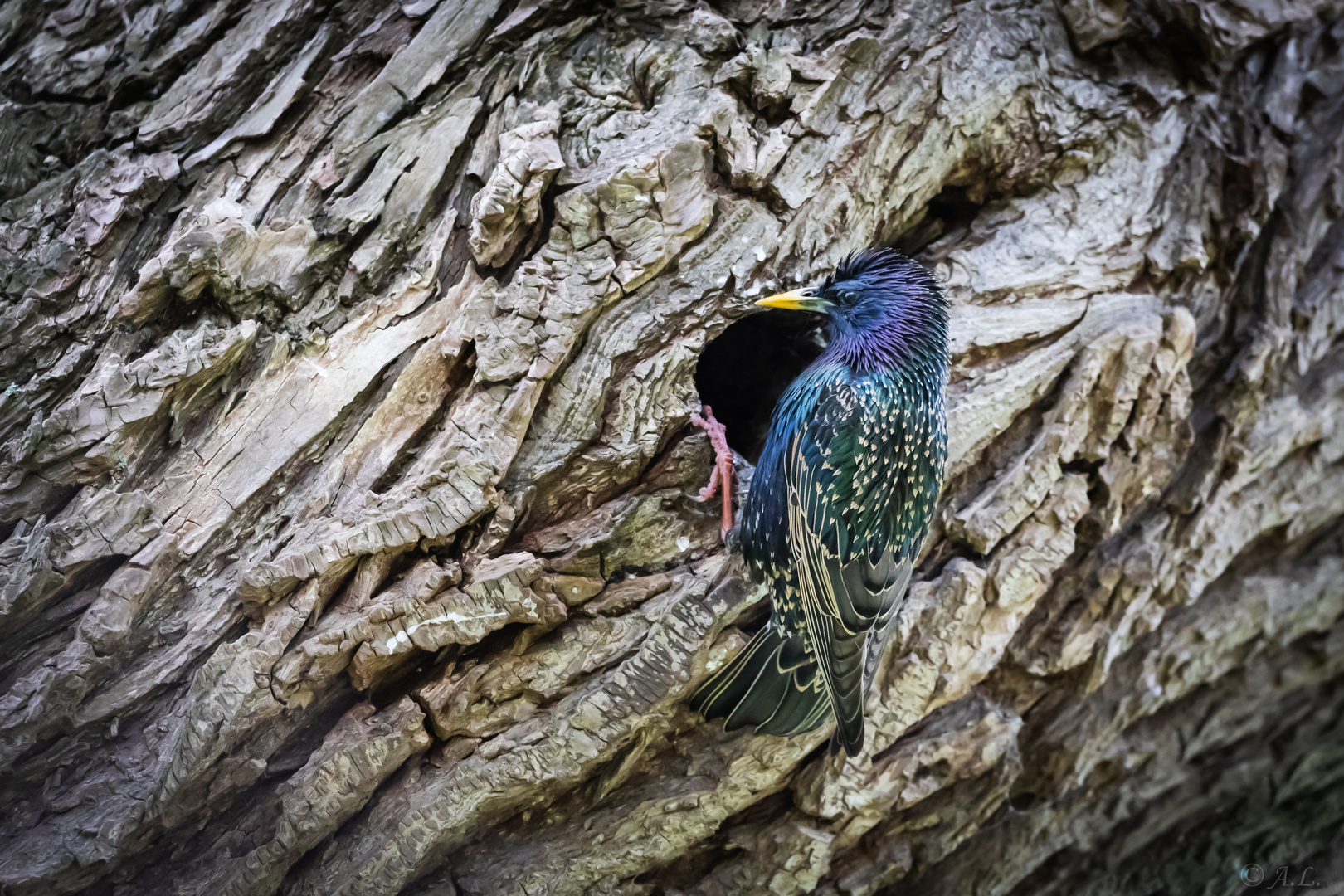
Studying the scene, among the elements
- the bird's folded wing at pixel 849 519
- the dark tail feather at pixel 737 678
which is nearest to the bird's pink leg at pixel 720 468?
the bird's folded wing at pixel 849 519

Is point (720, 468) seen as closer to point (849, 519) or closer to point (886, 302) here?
point (849, 519)

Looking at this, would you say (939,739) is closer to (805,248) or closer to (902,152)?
(805,248)

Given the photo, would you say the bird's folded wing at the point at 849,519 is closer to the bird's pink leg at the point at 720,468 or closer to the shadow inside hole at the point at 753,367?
the bird's pink leg at the point at 720,468

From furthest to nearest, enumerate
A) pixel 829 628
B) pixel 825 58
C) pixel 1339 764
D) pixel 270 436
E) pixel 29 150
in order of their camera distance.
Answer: pixel 1339 764
pixel 825 58
pixel 29 150
pixel 270 436
pixel 829 628

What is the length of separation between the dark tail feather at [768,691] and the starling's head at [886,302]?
0.93 meters

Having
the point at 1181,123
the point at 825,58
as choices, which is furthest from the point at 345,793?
the point at 1181,123

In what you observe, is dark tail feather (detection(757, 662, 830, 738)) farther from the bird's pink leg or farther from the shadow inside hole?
the shadow inside hole

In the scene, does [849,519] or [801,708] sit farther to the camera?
[801,708]

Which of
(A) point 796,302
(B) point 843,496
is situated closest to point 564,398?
(A) point 796,302

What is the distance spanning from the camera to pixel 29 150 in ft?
8.32

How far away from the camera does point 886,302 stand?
240 centimetres

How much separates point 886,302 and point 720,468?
2.34ft

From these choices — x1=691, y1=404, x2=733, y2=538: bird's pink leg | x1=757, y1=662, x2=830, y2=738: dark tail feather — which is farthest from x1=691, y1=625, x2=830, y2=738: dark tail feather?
x1=691, y1=404, x2=733, y2=538: bird's pink leg

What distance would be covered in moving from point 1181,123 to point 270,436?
3.39 m
